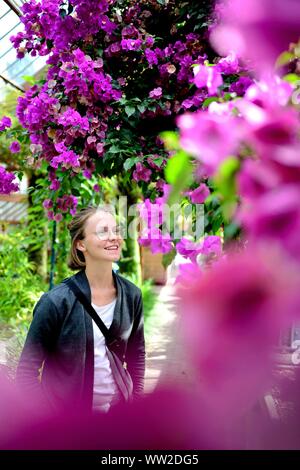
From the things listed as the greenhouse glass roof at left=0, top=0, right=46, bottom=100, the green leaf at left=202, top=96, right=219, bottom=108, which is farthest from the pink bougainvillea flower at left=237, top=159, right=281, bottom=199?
the greenhouse glass roof at left=0, top=0, right=46, bottom=100

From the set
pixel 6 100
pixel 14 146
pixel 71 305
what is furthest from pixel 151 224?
pixel 6 100

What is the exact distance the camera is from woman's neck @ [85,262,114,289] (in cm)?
196

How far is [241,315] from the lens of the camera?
0.23m

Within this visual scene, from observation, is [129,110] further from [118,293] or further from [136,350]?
[136,350]

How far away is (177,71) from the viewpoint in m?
2.39

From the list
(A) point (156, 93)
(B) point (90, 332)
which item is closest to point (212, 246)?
(B) point (90, 332)

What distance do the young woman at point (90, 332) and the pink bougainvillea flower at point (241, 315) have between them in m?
1.39

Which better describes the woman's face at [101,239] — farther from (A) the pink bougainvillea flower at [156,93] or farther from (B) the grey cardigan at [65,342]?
(A) the pink bougainvillea flower at [156,93]

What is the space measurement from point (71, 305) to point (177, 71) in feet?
3.85

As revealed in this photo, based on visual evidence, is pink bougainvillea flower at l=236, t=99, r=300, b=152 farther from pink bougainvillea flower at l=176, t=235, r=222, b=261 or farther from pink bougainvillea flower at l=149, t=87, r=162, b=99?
pink bougainvillea flower at l=149, t=87, r=162, b=99

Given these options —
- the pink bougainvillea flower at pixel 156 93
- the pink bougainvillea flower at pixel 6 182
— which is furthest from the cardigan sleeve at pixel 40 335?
the pink bougainvillea flower at pixel 6 182

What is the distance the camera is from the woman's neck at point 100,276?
1959 mm

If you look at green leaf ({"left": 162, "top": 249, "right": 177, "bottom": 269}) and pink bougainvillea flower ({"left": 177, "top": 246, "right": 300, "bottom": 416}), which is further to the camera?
green leaf ({"left": 162, "top": 249, "right": 177, "bottom": 269})

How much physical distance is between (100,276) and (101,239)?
135 mm
